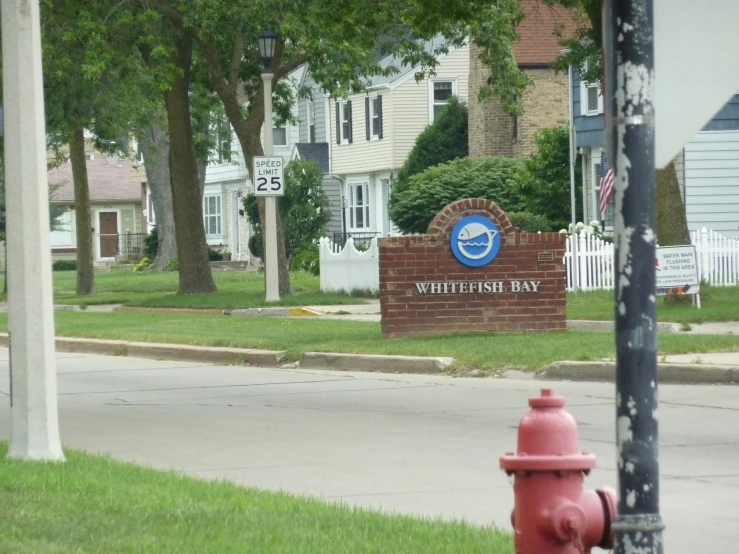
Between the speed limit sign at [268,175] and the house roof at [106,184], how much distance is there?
46193 millimetres

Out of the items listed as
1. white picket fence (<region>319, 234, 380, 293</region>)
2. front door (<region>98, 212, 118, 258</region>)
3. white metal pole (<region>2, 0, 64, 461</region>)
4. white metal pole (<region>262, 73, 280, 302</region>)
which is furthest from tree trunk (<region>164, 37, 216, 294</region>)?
front door (<region>98, 212, 118, 258</region>)

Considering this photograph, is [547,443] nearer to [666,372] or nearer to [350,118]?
[666,372]

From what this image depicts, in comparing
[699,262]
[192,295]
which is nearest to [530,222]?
[699,262]

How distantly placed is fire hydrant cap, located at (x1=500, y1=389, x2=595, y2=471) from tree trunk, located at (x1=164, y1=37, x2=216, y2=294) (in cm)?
2462

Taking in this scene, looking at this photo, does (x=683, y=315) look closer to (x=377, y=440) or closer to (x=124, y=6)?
(x=377, y=440)

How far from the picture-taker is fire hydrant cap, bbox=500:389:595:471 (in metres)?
3.98

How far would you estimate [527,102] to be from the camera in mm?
40188

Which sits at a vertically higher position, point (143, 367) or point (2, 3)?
point (2, 3)

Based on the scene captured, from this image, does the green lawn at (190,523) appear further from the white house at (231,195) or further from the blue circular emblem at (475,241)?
the white house at (231,195)

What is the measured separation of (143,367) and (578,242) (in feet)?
39.7

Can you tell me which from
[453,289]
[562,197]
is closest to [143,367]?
[453,289]

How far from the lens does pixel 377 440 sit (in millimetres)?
9891

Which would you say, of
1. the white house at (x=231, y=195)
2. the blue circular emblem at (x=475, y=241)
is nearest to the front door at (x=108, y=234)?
the white house at (x=231, y=195)

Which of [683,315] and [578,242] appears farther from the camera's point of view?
[578,242]
